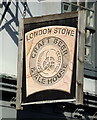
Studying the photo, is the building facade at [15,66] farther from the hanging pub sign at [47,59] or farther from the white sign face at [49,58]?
the white sign face at [49,58]

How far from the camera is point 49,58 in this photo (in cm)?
1338

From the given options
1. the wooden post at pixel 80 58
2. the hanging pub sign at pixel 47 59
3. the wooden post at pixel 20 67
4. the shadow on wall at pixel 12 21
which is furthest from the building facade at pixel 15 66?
the wooden post at pixel 80 58

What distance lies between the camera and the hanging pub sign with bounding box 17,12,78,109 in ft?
42.8

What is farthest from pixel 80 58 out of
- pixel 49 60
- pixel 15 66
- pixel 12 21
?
pixel 12 21

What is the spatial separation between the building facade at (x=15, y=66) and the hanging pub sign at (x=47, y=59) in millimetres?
840

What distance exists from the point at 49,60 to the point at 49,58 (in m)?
0.06

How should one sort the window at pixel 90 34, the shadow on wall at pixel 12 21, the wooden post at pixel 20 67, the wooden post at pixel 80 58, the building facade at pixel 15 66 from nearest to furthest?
the wooden post at pixel 80 58 → the wooden post at pixel 20 67 → the building facade at pixel 15 66 → the shadow on wall at pixel 12 21 → the window at pixel 90 34

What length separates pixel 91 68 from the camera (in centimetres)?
1639

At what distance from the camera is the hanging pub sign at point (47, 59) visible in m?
13.0

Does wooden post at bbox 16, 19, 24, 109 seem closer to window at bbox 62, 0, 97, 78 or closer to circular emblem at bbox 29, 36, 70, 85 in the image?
A: circular emblem at bbox 29, 36, 70, 85

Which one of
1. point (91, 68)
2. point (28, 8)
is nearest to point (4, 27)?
point (28, 8)

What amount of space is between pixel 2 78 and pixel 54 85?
1.56 meters

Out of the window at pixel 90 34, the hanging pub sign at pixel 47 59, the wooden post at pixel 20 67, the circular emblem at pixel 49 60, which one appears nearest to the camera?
the hanging pub sign at pixel 47 59

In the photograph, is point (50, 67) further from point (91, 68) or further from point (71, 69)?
point (91, 68)
